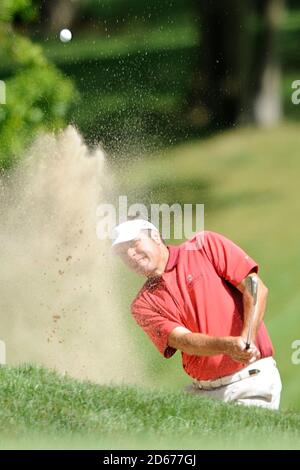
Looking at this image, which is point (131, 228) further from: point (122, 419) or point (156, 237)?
point (122, 419)

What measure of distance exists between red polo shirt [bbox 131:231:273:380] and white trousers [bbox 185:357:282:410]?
0.05 meters

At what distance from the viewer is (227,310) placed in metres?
5.95

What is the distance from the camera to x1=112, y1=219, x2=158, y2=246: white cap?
604 cm

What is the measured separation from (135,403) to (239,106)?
6833 millimetres

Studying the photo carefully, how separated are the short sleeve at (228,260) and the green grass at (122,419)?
1.83 feet

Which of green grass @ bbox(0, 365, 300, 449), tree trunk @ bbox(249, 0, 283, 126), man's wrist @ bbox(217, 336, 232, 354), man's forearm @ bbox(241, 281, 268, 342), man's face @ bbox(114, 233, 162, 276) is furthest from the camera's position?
tree trunk @ bbox(249, 0, 283, 126)

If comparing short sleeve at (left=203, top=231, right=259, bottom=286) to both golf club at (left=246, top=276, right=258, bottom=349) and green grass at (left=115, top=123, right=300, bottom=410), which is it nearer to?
golf club at (left=246, top=276, right=258, bottom=349)

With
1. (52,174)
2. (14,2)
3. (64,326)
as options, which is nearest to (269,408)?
(64,326)

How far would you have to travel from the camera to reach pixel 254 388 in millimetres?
5941

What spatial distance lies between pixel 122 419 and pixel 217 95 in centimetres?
669

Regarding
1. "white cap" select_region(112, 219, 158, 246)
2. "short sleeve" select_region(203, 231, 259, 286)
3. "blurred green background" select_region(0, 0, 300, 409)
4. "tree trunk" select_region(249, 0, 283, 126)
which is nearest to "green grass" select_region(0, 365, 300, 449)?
"short sleeve" select_region(203, 231, 259, 286)

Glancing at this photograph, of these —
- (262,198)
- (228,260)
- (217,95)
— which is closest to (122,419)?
(228,260)

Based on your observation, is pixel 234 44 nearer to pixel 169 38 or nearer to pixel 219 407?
pixel 169 38

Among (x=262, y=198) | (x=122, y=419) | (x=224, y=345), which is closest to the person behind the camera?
(x=122, y=419)
